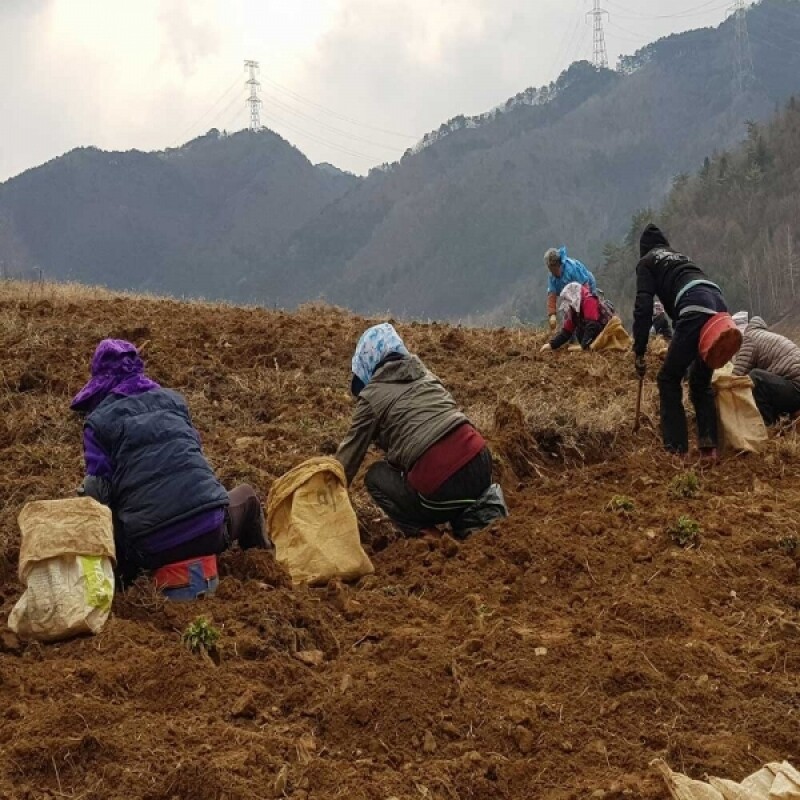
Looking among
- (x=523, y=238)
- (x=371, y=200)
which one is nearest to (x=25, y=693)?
(x=523, y=238)

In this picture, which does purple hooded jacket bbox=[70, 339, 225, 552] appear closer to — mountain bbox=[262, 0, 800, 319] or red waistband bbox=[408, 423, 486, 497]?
red waistband bbox=[408, 423, 486, 497]

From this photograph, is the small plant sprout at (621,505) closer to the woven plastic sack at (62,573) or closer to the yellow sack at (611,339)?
the woven plastic sack at (62,573)

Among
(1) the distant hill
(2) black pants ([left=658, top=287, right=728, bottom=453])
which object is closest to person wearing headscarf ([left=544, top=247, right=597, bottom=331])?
(2) black pants ([left=658, top=287, right=728, bottom=453])

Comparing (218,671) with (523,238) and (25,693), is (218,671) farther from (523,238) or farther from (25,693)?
(523,238)

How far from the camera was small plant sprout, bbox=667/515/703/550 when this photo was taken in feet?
13.9

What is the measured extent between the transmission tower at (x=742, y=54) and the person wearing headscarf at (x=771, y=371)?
133667mm

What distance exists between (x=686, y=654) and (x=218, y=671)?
1530mm

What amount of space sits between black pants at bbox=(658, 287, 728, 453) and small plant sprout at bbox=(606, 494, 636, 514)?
50.4 inches

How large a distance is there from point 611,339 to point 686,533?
552cm

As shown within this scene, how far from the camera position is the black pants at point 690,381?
5754 mm

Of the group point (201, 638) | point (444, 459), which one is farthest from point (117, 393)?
point (444, 459)

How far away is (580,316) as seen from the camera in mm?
9789

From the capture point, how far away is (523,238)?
11400cm

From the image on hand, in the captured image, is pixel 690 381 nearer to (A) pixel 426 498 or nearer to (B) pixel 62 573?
(A) pixel 426 498
